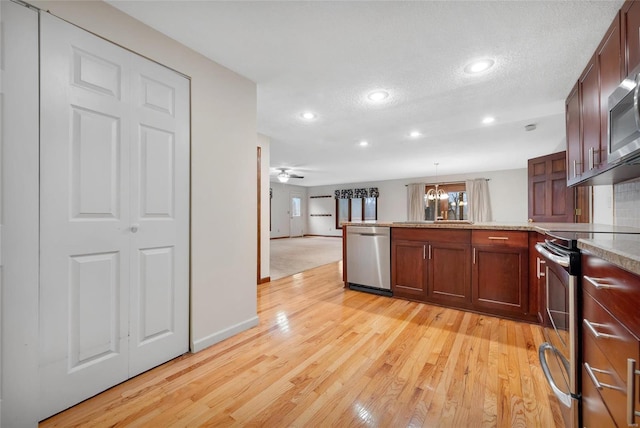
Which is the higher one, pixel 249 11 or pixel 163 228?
pixel 249 11

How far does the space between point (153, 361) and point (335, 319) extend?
1495mm

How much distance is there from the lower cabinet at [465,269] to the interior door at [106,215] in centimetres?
231

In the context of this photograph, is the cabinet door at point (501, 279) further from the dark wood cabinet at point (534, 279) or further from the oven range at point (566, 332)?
the oven range at point (566, 332)

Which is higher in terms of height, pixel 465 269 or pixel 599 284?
pixel 599 284

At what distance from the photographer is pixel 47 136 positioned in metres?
1.30

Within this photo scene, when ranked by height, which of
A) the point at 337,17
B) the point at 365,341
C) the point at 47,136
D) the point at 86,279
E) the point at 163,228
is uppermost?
the point at 337,17

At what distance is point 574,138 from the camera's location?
2334 mm

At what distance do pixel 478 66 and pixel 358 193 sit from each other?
8237 mm

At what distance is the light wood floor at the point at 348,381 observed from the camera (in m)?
1.32

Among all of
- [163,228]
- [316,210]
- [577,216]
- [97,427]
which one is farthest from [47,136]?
[316,210]

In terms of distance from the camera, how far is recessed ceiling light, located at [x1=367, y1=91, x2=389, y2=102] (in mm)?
2604

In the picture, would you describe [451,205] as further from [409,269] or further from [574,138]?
[574,138]

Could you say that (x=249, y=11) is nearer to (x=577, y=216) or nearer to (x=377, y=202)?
(x=577, y=216)

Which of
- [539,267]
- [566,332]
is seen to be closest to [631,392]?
[566,332]
